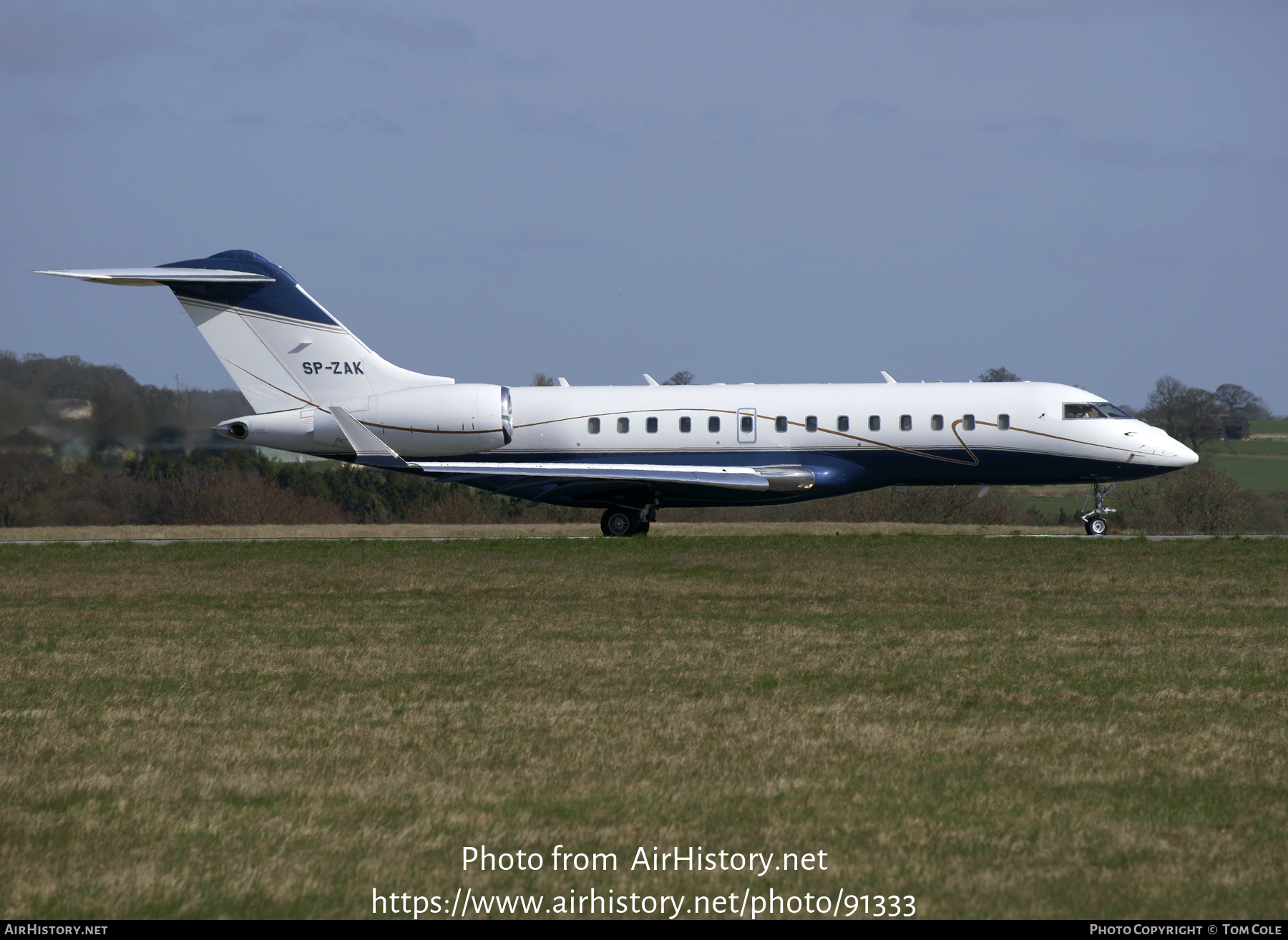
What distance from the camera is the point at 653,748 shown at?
7.75 m

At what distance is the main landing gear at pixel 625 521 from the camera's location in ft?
91.4

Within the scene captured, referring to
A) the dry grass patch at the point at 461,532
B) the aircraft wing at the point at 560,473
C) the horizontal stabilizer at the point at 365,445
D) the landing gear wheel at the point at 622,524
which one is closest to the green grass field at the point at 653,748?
the horizontal stabilizer at the point at 365,445

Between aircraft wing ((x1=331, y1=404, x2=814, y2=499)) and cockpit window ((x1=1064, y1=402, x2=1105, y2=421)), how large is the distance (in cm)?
557

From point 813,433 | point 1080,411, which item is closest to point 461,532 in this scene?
point 813,433

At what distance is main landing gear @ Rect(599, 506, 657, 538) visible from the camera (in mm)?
27844

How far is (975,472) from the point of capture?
2658 centimetres

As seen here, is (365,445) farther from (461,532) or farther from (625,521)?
(461,532)

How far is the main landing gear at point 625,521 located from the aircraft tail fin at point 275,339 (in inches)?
191

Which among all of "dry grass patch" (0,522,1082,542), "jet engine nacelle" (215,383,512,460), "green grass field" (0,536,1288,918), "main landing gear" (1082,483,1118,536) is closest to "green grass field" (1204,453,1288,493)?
"dry grass patch" (0,522,1082,542)

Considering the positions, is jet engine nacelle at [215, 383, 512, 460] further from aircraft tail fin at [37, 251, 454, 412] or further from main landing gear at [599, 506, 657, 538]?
main landing gear at [599, 506, 657, 538]

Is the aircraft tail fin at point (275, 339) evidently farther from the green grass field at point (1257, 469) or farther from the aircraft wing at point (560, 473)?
the green grass field at point (1257, 469)
